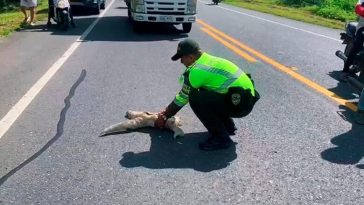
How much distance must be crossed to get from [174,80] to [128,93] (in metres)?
1.06

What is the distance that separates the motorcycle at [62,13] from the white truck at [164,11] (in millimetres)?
2146

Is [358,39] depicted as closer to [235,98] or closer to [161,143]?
[235,98]

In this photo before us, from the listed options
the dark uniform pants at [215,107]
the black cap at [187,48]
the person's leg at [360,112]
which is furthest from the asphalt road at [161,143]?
the black cap at [187,48]

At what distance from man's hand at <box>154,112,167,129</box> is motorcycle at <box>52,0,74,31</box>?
31.2 ft

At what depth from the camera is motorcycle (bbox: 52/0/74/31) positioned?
1338 cm

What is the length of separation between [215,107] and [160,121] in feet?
2.30

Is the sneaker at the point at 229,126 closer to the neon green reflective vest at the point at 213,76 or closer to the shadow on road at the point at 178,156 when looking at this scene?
the shadow on road at the point at 178,156

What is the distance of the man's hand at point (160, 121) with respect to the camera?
4699mm

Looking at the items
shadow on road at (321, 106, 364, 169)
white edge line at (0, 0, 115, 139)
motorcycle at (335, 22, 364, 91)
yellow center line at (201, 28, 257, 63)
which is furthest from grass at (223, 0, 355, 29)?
shadow on road at (321, 106, 364, 169)

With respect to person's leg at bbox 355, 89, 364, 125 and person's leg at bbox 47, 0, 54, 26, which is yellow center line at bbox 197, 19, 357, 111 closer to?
person's leg at bbox 355, 89, 364, 125

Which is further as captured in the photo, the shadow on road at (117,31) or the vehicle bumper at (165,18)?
the vehicle bumper at (165,18)

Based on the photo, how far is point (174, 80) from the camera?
7.21m

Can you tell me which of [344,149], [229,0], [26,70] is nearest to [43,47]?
[26,70]

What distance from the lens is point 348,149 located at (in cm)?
446
